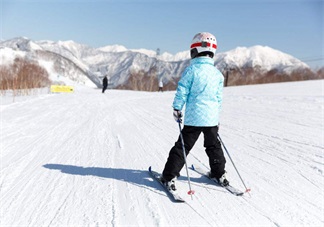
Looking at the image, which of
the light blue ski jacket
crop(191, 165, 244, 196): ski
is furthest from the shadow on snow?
the light blue ski jacket

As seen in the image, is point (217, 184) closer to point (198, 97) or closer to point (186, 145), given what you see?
point (186, 145)

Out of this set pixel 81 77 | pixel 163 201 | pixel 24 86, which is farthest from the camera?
pixel 81 77

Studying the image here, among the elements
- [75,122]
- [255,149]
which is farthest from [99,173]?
[75,122]

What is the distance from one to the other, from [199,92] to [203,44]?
22.3 inches

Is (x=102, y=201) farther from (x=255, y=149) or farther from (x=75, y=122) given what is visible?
(x=75, y=122)

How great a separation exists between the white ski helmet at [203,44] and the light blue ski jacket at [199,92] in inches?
2.9

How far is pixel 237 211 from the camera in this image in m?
2.85

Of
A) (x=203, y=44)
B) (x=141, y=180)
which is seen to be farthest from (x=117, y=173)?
(x=203, y=44)

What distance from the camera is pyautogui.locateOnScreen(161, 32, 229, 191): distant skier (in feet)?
10.7

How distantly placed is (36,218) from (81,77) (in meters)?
196

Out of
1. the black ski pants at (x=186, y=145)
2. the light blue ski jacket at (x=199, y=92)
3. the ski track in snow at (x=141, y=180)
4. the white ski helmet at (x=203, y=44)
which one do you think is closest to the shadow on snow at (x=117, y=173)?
the ski track in snow at (x=141, y=180)

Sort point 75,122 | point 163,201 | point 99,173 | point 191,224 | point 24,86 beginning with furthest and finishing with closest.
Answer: point 24,86 < point 75,122 < point 99,173 < point 163,201 < point 191,224

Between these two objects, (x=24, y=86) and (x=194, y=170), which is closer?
(x=194, y=170)

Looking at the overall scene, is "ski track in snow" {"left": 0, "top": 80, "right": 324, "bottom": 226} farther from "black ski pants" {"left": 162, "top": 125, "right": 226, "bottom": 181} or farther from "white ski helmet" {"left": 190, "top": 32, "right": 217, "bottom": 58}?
"white ski helmet" {"left": 190, "top": 32, "right": 217, "bottom": 58}
